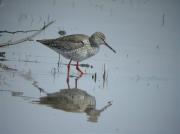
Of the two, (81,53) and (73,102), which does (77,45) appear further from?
(73,102)

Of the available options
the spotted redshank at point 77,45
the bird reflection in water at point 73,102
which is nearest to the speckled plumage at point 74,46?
the spotted redshank at point 77,45

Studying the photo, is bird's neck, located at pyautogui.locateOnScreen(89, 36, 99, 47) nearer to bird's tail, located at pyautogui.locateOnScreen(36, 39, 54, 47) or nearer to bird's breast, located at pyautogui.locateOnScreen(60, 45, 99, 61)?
bird's breast, located at pyautogui.locateOnScreen(60, 45, 99, 61)

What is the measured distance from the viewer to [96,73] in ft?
6.27

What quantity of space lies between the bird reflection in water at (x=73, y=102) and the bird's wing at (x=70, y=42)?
10.1 inches

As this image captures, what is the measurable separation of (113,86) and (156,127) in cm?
35

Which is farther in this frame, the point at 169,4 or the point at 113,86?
the point at 169,4

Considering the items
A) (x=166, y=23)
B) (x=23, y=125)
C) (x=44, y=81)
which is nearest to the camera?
(x=23, y=125)

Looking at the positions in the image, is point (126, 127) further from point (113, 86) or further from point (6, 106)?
point (6, 106)

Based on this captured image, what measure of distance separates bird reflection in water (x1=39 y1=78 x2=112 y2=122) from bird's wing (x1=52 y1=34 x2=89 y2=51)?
256 millimetres

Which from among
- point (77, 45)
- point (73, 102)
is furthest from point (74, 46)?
point (73, 102)

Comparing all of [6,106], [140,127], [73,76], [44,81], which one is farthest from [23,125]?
[140,127]

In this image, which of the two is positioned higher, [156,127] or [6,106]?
[6,106]

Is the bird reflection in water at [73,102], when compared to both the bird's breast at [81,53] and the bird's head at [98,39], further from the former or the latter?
the bird's head at [98,39]

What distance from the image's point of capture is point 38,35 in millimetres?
1910
